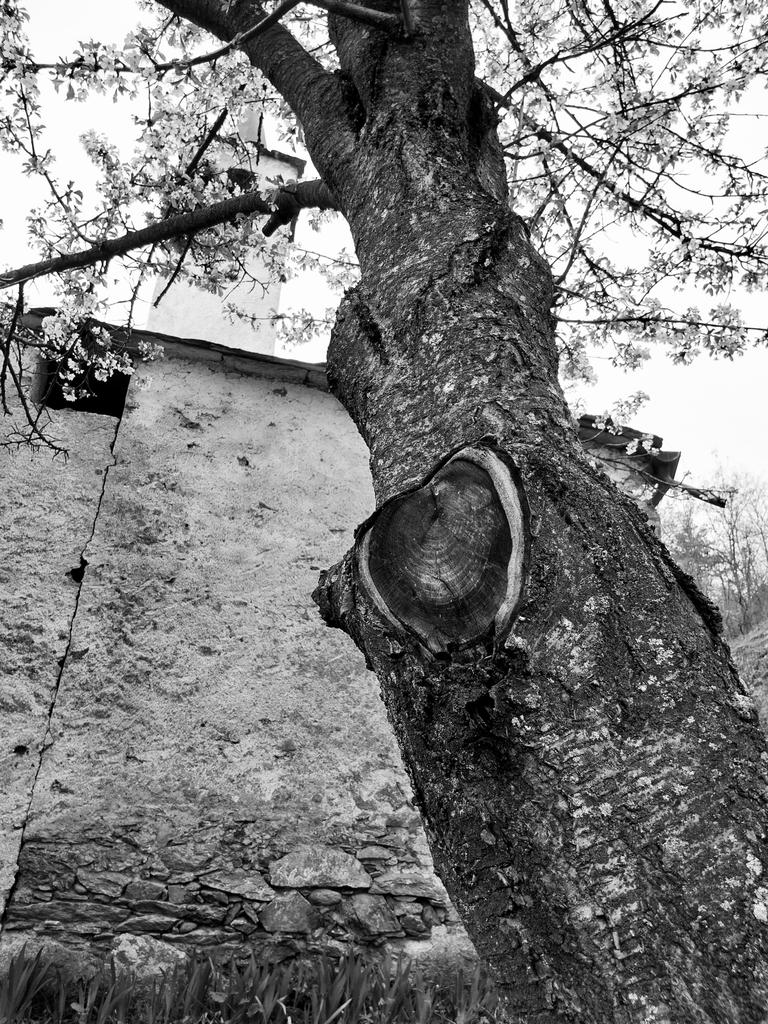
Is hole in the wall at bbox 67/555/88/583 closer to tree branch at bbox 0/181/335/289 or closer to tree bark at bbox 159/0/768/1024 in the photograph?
tree branch at bbox 0/181/335/289

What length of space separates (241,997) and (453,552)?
2805 mm

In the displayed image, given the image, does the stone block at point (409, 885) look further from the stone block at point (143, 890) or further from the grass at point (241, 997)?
the stone block at point (143, 890)

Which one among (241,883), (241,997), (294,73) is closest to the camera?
(294,73)

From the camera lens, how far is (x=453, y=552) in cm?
114

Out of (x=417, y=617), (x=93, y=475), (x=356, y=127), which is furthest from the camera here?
(x=93, y=475)

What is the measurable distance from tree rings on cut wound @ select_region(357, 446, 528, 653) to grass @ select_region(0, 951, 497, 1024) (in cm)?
249

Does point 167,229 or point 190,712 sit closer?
point 167,229

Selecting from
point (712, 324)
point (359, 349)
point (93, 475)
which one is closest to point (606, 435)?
point (712, 324)

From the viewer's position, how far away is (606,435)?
5684 mm

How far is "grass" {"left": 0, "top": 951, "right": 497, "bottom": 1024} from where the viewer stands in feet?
9.49

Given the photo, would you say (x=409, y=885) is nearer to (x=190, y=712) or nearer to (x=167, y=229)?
(x=190, y=712)

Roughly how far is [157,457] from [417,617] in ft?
12.2

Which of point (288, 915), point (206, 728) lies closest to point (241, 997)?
point (288, 915)

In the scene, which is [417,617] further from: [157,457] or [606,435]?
[606,435]
